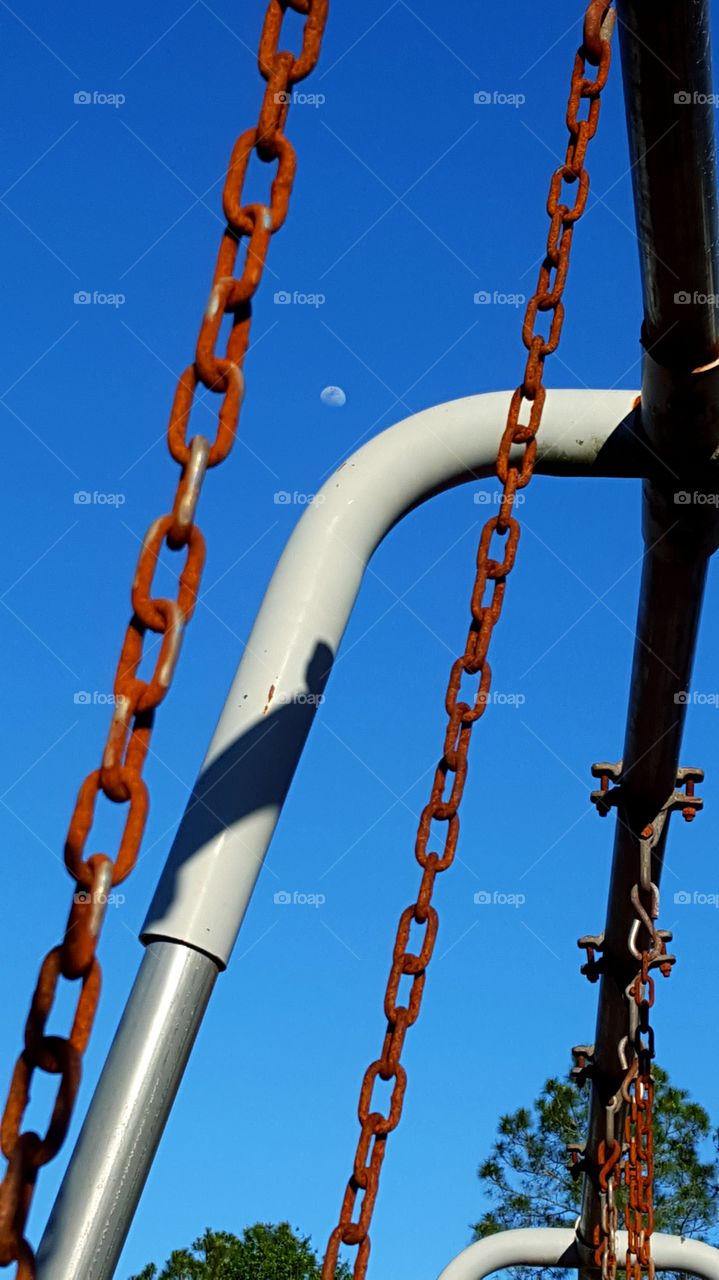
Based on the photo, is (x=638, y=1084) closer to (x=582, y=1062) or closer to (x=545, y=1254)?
(x=582, y=1062)

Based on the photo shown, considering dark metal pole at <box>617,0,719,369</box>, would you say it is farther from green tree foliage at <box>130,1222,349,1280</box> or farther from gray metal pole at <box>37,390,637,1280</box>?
green tree foliage at <box>130,1222,349,1280</box>

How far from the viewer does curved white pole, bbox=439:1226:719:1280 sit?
26.0ft

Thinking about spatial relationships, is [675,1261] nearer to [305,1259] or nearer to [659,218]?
[659,218]

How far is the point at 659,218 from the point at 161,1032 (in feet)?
6.94

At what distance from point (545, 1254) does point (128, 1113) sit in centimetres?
623

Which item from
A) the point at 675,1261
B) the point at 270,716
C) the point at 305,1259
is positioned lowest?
the point at 270,716

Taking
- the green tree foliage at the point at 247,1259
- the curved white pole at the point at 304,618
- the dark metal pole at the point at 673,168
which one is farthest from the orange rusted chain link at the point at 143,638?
the green tree foliage at the point at 247,1259

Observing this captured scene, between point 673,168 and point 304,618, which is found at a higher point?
point 673,168

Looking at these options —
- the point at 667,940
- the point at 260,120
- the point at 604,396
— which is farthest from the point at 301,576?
the point at 667,940

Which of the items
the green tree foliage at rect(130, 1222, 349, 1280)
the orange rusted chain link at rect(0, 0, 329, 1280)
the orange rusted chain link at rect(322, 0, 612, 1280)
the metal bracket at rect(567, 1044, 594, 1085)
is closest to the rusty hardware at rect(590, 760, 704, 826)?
the metal bracket at rect(567, 1044, 594, 1085)

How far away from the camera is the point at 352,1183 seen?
253 cm

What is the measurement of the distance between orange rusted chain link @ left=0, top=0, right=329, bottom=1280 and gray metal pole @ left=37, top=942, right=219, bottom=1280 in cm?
106

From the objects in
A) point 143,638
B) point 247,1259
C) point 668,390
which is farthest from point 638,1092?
point 247,1259

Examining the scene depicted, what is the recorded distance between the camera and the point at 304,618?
3.30m
